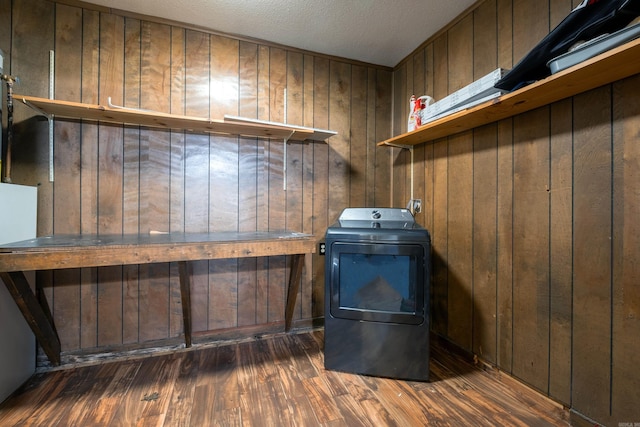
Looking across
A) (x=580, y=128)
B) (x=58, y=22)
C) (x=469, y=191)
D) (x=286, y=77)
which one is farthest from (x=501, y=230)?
(x=58, y=22)

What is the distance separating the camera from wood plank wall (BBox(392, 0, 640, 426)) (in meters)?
1.07

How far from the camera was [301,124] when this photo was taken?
2.17m

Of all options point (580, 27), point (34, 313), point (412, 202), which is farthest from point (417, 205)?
point (34, 313)

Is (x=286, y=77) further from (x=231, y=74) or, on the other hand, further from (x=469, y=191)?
(x=469, y=191)

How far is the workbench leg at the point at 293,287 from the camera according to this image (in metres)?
1.77

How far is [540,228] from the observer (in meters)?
1.34

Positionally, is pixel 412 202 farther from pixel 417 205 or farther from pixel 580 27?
pixel 580 27

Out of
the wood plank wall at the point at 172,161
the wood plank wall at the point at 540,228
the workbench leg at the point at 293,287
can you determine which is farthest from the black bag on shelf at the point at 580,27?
the workbench leg at the point at 293,287

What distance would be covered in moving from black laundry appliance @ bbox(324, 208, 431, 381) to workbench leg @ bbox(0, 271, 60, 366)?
1504 millimetres

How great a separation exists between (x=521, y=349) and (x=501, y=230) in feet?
2.05

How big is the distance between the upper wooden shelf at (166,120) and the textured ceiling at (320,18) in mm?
682

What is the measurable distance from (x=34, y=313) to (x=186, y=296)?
2.30 ft

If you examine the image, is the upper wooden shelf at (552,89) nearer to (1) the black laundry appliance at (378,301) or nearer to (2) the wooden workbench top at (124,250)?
(1) the black laundry appliance at (378,301)

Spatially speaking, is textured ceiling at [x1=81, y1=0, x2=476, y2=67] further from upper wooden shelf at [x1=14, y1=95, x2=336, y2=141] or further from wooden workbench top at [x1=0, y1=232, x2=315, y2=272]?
wooden workbench top at [x1=0, y1=232, x2=315, y2=272]
